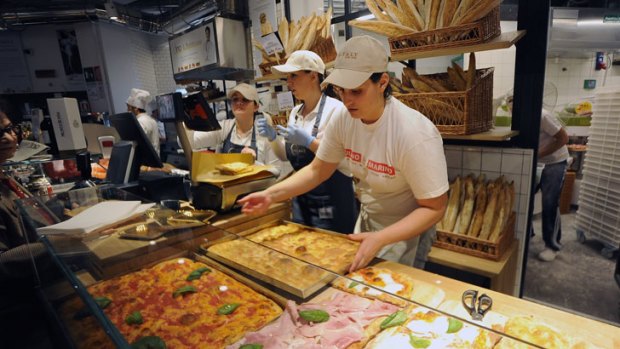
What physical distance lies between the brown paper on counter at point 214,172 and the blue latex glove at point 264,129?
29.9 inches

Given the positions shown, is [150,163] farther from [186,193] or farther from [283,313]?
[283,313]

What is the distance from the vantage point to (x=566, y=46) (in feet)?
18.5

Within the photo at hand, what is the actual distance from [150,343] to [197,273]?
47 centimetres

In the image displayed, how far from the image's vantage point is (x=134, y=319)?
4.05 feet

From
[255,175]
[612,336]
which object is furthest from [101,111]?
[612,336]

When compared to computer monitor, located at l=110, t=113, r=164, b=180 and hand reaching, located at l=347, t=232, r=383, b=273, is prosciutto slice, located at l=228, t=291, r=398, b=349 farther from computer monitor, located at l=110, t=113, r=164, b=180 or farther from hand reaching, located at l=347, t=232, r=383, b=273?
computer monitor, located at l=110, t=113, r=164, b=180

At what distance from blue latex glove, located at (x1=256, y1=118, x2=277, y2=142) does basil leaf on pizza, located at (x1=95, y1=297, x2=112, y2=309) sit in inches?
75.2

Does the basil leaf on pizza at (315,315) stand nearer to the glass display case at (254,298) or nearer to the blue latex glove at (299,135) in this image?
the glass display case at (254,298)

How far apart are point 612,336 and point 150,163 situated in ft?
8.85

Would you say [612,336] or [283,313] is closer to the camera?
[612,336]

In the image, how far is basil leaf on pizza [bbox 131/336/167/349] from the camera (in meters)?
1.05

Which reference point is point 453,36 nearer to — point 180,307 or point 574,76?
point 180,307

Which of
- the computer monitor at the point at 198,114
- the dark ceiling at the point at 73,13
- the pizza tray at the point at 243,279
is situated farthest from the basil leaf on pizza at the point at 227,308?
the dark ceiling at the point at 73,13

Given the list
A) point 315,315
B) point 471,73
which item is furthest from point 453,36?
point 315,315
